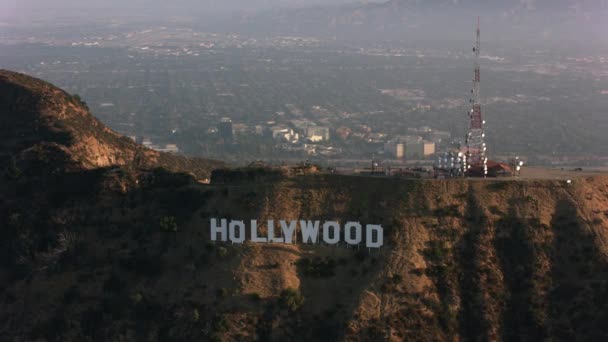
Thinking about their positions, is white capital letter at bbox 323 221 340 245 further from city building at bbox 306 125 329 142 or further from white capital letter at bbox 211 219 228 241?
city building at bbox 306 125 329 142

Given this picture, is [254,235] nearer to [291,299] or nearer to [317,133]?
[291,299]

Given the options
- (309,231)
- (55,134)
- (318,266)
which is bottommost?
(318,266)

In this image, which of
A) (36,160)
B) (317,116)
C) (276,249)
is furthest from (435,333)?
(317,116)

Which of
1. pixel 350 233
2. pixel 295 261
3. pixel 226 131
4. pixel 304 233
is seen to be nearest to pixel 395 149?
pixel 226 131

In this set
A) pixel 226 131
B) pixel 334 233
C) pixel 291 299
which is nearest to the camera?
pixel 291 299

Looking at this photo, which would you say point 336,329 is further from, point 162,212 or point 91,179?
point 91,179

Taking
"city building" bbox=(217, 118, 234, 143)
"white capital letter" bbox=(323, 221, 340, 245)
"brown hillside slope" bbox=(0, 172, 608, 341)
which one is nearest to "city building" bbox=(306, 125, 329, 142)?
"city building" bbox=(217, 118, 234, 143)
